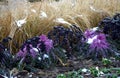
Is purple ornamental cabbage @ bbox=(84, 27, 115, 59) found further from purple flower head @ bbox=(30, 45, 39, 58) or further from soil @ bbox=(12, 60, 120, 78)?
purple flower head @ bbox=(30, 45, 39, 58)

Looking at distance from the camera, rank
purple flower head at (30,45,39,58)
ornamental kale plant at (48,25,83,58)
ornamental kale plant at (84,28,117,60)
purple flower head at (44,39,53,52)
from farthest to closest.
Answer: ornamental kale plant at (48,25,83,58)
ornamental kale plant at (84,28,117,60)
purple flower head at (44,39,53,52)
purple flower head at (30,45,39,58)

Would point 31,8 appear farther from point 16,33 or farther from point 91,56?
point 91,56

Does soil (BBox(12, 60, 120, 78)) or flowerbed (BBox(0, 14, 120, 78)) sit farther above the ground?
flowerbed (BBox(0, 14, 120, 78))

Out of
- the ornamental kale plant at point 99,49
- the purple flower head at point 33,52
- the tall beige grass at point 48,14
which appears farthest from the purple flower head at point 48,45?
the tall beige grass at point 48,14

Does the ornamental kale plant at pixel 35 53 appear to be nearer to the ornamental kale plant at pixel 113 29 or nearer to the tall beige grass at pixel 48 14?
the tall beige grass at pixel 48 14

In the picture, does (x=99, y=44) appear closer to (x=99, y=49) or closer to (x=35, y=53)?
(x=99, y=49)

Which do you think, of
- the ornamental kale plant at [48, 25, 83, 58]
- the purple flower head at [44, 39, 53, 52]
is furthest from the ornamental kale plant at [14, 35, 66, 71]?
the ornamental kale plant at [48, 25, 83, 58]
